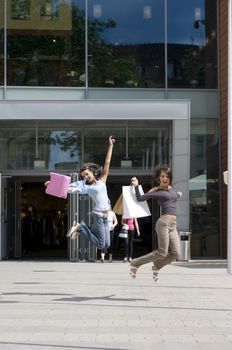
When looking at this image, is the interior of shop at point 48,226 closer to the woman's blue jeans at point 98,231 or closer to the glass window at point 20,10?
the glass window at point 20,10

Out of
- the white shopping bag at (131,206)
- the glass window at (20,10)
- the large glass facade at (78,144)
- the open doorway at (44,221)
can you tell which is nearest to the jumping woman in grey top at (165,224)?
the white shopping bag at (131,206)

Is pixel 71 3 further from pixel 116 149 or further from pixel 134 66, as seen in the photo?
pixel 116 149

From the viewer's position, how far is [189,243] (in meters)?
20.6

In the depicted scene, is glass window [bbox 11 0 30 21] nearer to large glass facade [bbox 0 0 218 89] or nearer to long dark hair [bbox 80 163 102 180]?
large glass facade [bbox 0 0 218 89]

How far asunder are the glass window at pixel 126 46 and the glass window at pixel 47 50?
0.38m

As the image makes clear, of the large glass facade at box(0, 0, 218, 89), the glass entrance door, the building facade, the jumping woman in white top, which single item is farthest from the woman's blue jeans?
the large glass facade at box(0, 0, 218, 89)

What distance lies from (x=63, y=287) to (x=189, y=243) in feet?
28.4

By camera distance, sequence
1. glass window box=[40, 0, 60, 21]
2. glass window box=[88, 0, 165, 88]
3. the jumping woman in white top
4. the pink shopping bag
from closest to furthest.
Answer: the jumping woman in white top
the pink shopping bag
glass window box=[88, 0, 165, 88]
glass window box=[40, 0, 60, 21]

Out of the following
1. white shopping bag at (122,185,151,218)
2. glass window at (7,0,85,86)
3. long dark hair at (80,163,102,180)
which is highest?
glass window at (7,0,85,86)

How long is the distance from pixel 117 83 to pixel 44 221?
12095 mm

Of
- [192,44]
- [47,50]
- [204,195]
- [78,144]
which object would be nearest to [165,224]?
[78,144]

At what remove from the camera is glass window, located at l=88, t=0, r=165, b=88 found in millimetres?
21547

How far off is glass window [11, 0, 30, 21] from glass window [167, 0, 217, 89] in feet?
14.8

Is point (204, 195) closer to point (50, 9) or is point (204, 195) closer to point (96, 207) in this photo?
point (50, 9)
